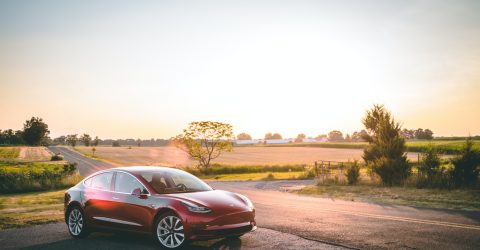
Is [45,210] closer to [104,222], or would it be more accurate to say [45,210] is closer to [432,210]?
[104,222]

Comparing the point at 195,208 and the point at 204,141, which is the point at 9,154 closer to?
the point at 204,141

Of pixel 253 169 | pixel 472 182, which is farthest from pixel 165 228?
pixel 253 169

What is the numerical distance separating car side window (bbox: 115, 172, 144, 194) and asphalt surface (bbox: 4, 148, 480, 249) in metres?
1.14

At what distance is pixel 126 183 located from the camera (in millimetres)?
9383

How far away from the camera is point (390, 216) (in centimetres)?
→ 1262

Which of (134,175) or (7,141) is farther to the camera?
(7,141)

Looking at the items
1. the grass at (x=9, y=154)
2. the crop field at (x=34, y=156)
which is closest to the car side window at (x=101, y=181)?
the grass at (x=9, y=154)

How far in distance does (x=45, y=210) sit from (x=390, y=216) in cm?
1264

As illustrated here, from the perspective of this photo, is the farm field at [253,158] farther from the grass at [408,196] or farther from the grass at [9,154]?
the grass at [408,196]

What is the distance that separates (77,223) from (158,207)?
2.79m

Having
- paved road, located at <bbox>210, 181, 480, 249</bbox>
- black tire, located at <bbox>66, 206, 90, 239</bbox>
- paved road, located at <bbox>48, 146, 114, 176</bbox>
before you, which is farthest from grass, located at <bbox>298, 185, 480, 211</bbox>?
paved road, located at <bbox>48, 146, 114, 176</bbox>

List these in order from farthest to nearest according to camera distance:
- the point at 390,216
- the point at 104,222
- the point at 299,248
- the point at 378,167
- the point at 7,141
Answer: the point at 7,141 → the point at 378,167 → the point at 390,216 → the point at 104,222 → the point at 299,248

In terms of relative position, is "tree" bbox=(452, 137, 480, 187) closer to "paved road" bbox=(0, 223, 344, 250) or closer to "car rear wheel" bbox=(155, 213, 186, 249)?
"paved road" bbox=(0, 223, 344, 250)

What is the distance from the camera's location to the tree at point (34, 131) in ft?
447
